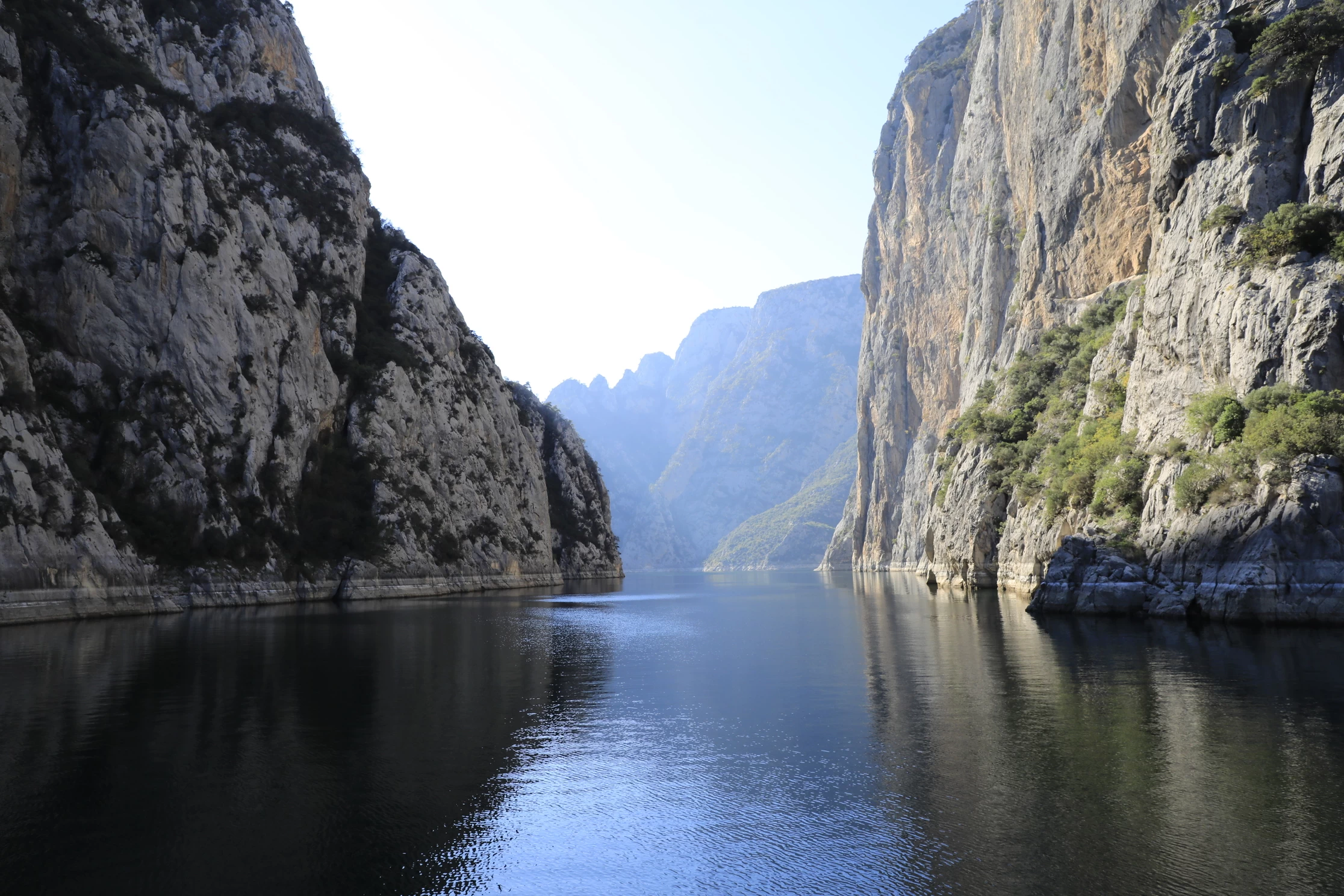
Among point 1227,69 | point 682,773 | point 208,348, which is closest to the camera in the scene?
point 682,773

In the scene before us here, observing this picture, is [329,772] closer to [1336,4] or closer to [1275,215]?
[1275,215]

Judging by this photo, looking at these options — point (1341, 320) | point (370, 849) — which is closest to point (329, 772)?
point (370, 849)

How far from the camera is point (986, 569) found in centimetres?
6419

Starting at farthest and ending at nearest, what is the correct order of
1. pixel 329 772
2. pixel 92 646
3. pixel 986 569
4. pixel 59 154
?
pixel 986 569 → pixel 59 154 → pixel 92 646 → pixel 329 772

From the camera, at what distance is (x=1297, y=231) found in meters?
35.3

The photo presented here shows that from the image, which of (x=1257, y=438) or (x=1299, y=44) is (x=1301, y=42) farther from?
(x=1257, y=438)

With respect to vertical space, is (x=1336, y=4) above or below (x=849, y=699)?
above

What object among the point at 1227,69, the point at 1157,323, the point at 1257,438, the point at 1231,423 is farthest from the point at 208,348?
the point at 1227,69

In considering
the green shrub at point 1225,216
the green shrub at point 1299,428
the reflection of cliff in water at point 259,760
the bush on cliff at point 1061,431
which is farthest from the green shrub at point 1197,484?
the reflection of cliff in water at point 259,760

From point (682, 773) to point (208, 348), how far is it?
56.8m

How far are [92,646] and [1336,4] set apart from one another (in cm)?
5448

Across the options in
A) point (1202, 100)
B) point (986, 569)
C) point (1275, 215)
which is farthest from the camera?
point (986, 569)

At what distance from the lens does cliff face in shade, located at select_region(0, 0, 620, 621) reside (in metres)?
Answer: 47.8

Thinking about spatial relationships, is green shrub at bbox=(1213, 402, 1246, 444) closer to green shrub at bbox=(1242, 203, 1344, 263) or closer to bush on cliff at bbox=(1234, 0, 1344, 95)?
green shrub at bbox=(1242, 203, 1344, 263)
